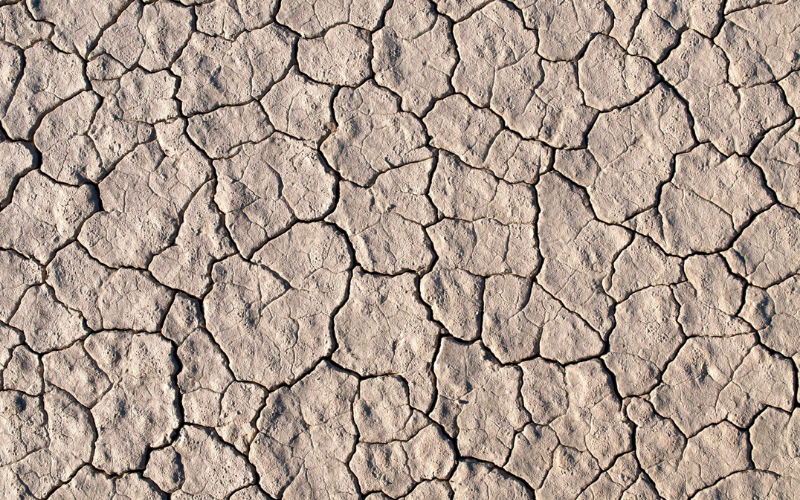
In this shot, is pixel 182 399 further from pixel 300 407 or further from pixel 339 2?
pixel 339 2

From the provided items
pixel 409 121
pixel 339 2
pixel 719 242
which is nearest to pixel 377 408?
pixel 409 121

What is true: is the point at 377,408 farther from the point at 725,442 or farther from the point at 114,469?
the point at 725,442

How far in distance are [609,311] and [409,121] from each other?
1255mm

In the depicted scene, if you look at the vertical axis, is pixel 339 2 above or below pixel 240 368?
above

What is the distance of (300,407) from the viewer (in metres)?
2.98

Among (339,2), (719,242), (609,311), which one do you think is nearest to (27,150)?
(339,2)

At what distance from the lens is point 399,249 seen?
309 cm

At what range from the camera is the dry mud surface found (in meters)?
2.94

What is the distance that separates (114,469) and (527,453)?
5.86 ft

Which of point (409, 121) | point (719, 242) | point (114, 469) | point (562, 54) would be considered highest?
point (562, 54)

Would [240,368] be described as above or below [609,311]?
below

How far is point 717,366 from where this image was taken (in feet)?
9.70

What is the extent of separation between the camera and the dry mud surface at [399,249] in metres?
2.94

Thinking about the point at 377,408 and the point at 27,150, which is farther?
the point at 27,150
